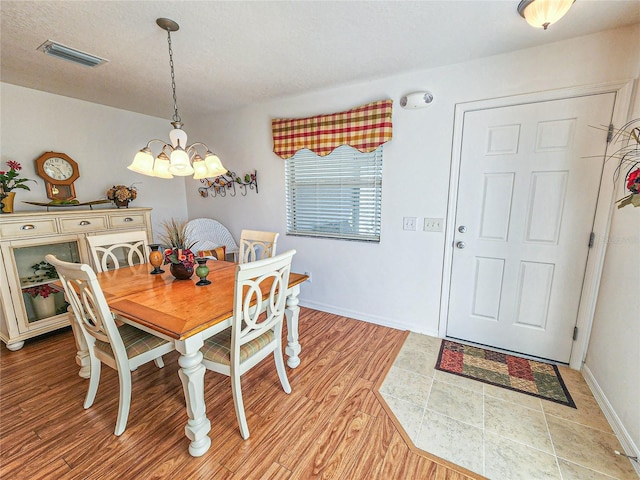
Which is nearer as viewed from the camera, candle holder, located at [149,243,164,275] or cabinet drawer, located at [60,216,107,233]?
candle holder, located at [149,243,164,275]

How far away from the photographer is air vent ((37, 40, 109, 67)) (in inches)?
73.4

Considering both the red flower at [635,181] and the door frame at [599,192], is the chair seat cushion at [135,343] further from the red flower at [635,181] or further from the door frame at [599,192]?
the red flower at [635,181]

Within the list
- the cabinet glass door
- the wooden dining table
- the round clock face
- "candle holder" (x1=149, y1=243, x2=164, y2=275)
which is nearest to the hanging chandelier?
"candle holder" (x1=149, y1=243, x2=164, y2=275)

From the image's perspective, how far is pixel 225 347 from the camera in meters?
1.53

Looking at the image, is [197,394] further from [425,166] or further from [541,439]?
[425,166]

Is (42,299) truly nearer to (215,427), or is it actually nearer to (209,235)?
(209,235)

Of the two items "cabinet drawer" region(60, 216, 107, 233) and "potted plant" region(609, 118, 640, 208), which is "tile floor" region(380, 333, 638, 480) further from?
"cabinet drawer" region(60, 216, 107, 233)

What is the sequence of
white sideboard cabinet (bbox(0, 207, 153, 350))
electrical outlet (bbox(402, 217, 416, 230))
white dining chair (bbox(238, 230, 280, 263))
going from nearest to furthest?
white sideboard cabinet (bbox(0, 207, 153, 350)), white dining chair (bbox(238, 230, 280, 263)), electrical outlet (bbox(402, 217, 416, 230))

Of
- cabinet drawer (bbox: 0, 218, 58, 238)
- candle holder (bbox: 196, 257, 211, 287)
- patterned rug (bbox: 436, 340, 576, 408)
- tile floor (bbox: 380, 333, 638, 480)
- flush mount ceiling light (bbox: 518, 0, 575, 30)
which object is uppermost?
flush mount ceiling light (bbox: 518, 0, 575, 30)

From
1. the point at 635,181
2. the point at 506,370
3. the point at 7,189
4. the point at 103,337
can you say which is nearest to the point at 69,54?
the point at 7,189

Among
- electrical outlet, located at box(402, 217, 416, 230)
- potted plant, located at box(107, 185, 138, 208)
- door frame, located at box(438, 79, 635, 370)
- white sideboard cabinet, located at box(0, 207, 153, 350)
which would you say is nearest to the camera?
door frame, located at box(438, 79, 635, 370)

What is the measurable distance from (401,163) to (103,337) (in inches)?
98.7

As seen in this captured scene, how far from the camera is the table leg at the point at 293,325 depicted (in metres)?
1.96

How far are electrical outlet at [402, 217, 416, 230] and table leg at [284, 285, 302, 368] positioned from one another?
121cm
